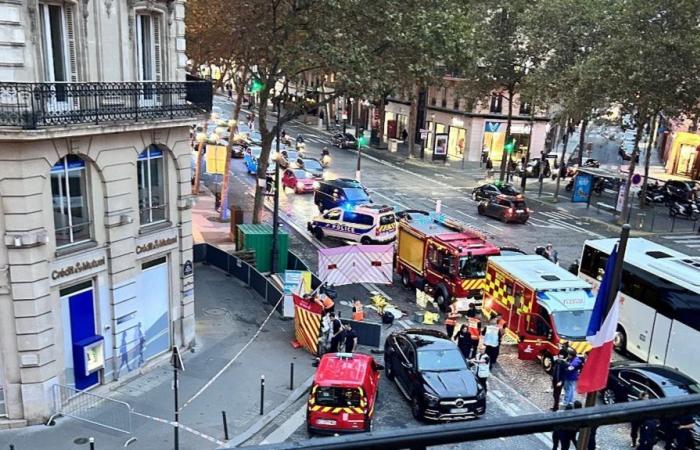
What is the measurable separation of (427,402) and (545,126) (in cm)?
4952

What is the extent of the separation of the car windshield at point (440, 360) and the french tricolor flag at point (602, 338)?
501 cm

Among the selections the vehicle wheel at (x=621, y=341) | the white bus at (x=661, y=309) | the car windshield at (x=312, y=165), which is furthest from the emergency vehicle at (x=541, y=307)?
the car windshield at (x=312, y=165)

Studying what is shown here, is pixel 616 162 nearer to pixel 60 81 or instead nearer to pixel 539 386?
pixel 539 386

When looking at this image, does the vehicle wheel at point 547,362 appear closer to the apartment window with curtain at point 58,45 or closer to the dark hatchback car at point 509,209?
the apartment window with curtain at point 58,45

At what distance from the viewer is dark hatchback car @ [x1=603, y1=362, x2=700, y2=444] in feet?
48.6

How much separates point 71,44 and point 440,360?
450 inches

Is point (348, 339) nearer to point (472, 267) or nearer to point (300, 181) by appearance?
point (472, 267)

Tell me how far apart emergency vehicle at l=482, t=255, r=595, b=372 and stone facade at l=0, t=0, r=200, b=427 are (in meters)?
9.82

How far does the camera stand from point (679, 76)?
32656mm

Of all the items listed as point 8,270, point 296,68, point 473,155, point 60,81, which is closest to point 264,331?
point 8,270

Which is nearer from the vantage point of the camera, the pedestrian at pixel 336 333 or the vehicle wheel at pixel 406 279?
the pedestrian at pixel 336 333

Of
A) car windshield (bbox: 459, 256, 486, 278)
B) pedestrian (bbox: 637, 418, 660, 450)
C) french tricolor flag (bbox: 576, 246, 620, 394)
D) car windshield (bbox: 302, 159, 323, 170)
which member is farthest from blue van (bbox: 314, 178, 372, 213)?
pedestrian (bbox: 637, 418, 660, 450)

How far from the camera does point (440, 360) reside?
16078mm

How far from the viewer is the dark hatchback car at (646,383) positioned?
1480 cm
